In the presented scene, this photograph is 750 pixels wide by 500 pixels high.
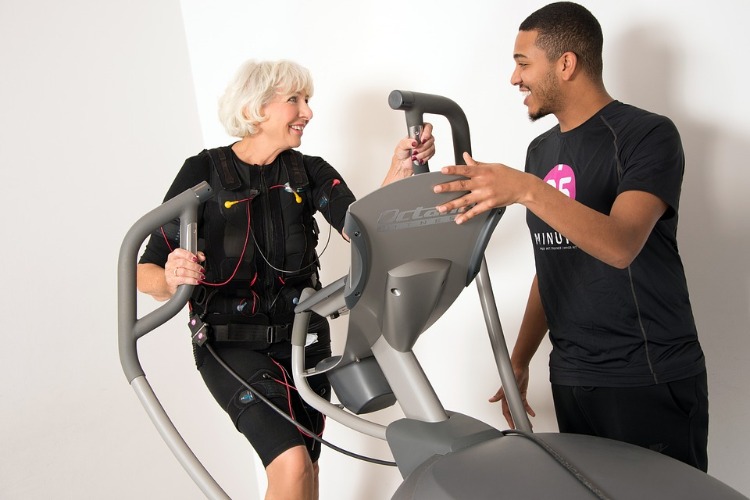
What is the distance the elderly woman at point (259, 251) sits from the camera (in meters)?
1.88

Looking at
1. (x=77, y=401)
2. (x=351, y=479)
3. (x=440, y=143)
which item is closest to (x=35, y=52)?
(x=77, y=401)

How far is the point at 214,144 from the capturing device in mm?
3316

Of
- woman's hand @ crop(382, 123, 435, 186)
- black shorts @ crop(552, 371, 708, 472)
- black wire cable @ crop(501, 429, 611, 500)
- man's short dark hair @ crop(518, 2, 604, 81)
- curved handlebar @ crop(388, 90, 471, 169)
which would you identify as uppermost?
man's short dark hair @ crop(518, 2, 604, 81)

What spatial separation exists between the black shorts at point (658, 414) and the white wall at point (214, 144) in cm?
67

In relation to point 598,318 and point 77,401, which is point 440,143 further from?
point 77,401

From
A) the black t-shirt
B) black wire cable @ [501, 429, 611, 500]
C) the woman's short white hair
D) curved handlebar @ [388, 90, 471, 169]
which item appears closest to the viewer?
black wire cable @ [501, 429, 611, 500]

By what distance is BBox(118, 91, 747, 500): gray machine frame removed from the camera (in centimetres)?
113

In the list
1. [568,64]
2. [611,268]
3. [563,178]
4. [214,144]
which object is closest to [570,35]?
[568,64]

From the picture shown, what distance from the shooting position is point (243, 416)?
185 centimetres

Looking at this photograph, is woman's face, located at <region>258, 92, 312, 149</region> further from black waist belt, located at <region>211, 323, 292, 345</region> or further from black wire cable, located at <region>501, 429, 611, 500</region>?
black wire cable, located at <region>501, 429, 611, 500</region>

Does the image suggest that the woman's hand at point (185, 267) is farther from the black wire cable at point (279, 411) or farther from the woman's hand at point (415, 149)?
the woman's hand at point (415, 149)

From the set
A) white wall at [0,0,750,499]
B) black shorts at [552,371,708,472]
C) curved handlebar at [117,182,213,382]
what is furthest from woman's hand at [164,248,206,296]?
white wall at [0,0,750,499]

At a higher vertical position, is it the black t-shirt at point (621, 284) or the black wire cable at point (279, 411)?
the black t-shirt at point (621, 284)

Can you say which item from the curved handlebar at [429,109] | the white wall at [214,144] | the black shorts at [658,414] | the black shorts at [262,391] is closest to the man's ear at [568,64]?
the curved handlebar at [429,109]
